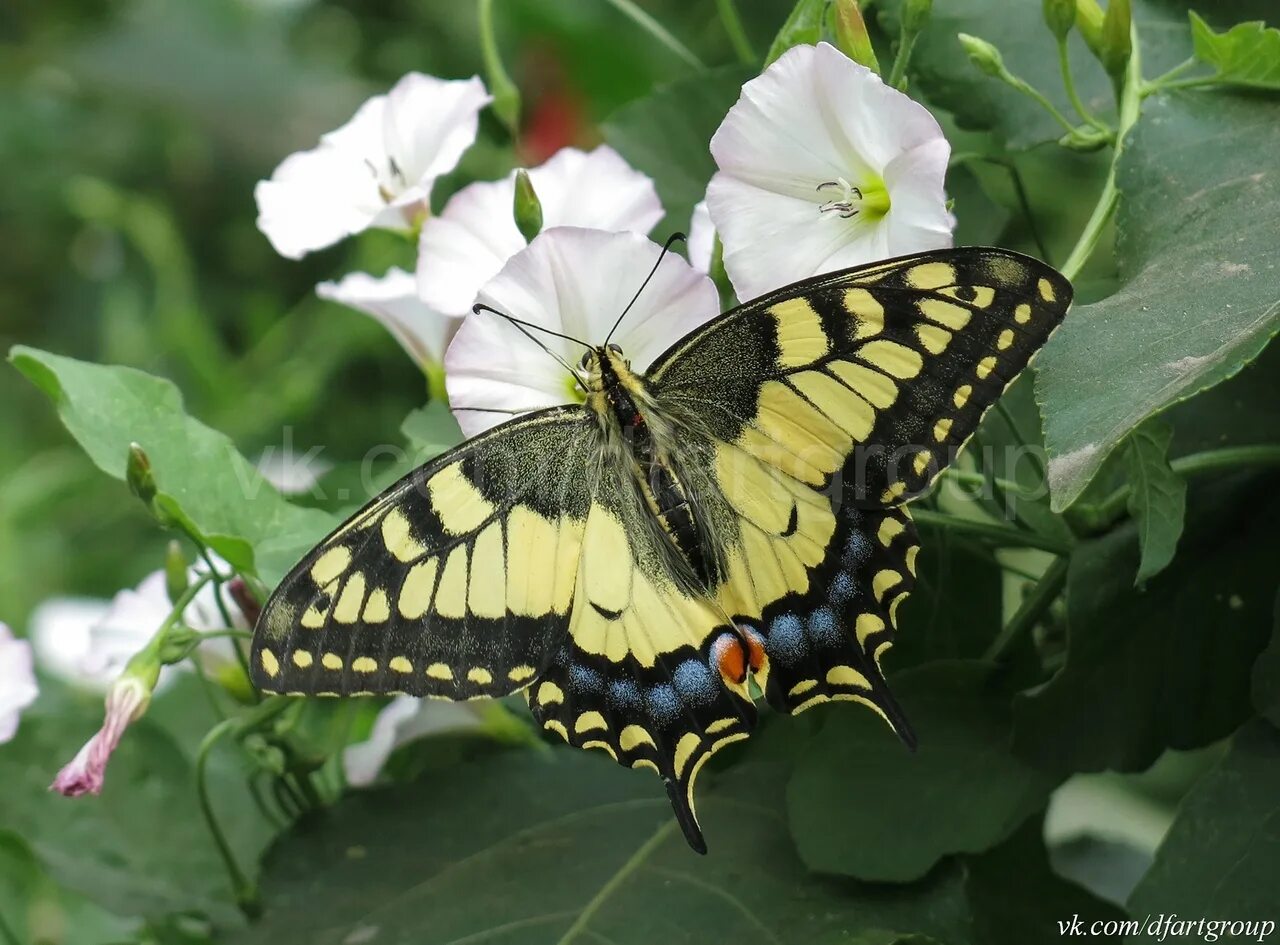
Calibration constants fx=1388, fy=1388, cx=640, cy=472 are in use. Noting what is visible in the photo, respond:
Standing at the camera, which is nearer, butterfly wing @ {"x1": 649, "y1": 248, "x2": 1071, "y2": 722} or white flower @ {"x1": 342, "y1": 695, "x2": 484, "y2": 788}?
butterfly wing @ {"x1": 649, "y1": 248, "x2": 1071, "y2": 722}

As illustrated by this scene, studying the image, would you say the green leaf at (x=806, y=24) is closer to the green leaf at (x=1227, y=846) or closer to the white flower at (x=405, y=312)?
the white flower at (x=405, y=312)

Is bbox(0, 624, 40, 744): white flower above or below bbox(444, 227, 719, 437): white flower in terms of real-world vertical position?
below

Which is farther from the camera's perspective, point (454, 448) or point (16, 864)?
point (16, 864)

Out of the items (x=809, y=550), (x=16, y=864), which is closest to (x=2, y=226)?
(x=16, y=864)

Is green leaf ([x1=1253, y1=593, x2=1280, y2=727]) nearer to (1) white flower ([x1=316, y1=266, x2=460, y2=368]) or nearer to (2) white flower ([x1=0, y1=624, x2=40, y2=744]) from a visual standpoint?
(1) white flower ([x1=316, y1=266, x2=460, y2=368])

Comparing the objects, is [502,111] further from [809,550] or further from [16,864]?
[16,864]

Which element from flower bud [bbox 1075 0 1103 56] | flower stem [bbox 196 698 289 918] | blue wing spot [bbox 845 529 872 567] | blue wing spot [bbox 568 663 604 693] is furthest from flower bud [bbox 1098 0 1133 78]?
flower stem [bbox 196 698 289 918]

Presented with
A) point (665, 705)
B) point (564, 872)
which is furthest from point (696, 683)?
point (564, 872)
